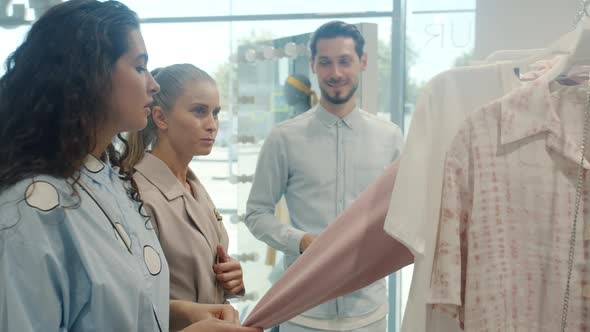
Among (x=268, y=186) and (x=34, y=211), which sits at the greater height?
(x=34, y=211)

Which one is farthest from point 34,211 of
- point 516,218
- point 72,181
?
point 516,218

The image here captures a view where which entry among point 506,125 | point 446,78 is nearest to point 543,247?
point 506,125

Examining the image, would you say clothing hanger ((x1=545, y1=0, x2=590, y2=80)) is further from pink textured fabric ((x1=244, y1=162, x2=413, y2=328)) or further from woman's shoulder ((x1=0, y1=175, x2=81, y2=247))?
woman's shoulder ((x1=0, y1=175, x2=81, y2=247))

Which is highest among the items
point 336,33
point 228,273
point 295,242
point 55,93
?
point 336,33

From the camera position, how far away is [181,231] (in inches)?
55.4

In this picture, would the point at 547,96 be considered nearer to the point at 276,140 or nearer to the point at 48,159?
the point at 48,159

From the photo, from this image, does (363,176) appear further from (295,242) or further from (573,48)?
(573,48)

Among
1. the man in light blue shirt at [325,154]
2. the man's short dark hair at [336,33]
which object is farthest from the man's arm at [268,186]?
the man's short dark hair at [336,33]

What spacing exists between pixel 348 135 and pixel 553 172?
4.02 feet

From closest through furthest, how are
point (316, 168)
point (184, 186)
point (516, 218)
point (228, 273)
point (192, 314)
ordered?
point (516, 218) < point (192, 314) < point (228, 273) < point (184, 186) < point (316, 168)

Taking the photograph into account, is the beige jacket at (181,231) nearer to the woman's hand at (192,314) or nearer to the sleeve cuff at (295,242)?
the woman's hand at (192,314)

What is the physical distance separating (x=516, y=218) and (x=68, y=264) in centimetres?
80

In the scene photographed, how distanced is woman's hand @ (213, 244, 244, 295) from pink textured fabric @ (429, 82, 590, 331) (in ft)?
1.88

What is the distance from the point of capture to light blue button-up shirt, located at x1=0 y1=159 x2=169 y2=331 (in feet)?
3.10
